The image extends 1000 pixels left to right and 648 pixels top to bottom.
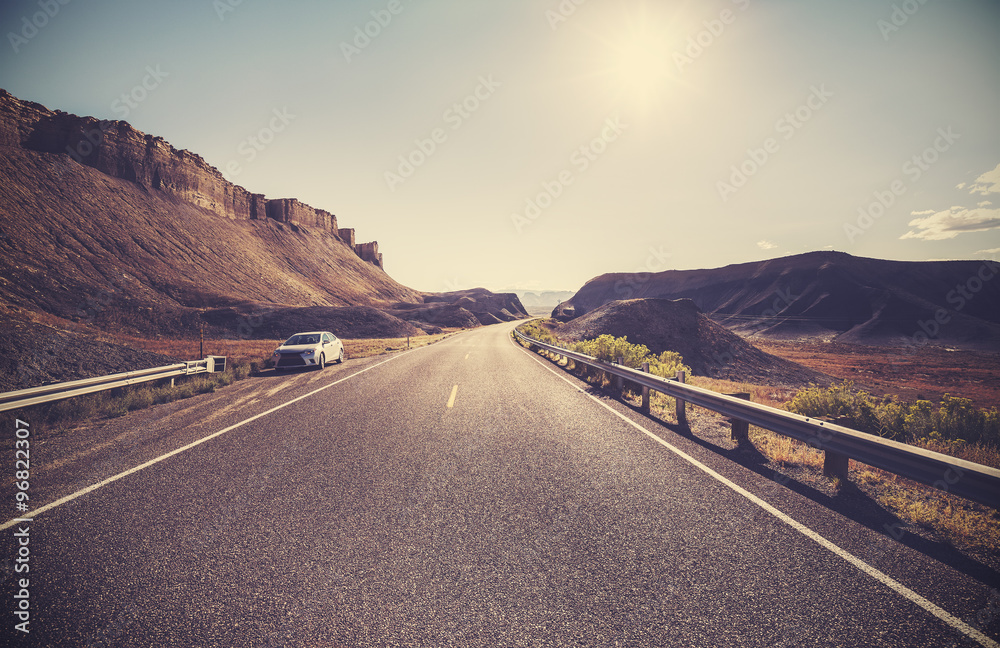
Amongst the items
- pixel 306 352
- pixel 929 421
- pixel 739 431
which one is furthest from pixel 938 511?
pixel 306 352

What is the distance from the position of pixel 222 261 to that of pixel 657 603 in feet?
246

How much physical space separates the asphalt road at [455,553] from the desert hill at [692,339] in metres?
23.4

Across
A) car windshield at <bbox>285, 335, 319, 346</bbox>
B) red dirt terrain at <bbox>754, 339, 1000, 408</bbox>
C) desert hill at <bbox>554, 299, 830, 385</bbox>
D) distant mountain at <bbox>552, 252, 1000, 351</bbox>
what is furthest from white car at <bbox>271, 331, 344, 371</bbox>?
distant mountain at <bbox>552, 252, 1000, 351</bbox>

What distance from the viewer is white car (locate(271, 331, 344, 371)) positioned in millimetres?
14492

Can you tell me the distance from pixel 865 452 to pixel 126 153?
90.2m

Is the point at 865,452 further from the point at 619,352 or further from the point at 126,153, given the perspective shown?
the point at 126,153

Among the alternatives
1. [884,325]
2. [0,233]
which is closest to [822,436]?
[0,233]

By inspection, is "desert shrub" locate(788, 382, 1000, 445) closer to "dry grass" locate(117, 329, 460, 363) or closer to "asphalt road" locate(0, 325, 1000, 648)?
"asphalt road" locate(0, 325, 1000, 648)

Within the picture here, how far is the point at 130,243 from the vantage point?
160 ft

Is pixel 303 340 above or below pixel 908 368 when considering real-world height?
above

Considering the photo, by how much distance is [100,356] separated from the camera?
13.5 metres

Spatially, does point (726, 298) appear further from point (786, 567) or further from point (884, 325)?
point (786, 567)

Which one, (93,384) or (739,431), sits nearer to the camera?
(739,431)

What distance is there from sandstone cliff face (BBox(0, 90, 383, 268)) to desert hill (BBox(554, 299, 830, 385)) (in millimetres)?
74746
